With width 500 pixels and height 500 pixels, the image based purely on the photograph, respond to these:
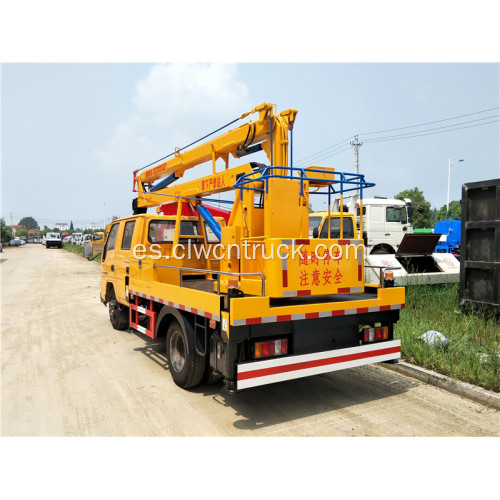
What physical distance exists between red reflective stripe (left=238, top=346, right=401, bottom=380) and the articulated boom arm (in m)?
2.22

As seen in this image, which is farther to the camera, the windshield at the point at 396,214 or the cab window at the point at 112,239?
the windshield at the point at 396,214

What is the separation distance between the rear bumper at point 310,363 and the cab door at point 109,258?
4535mm

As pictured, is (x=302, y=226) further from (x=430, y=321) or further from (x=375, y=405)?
(x=430, y=321)

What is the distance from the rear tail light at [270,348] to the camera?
3.81 metres

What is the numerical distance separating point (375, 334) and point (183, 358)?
7.41ft

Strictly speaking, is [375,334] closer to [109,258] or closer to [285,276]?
[285,276]

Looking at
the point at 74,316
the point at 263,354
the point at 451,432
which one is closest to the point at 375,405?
the point at 451,432

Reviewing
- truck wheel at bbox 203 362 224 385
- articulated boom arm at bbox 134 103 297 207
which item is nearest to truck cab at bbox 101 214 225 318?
articulated boom arm at bbox 134 103 297 207

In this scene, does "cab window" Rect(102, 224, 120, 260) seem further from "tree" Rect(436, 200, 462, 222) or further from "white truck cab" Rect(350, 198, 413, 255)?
"tree" Rect(436, 200, 462, 222)

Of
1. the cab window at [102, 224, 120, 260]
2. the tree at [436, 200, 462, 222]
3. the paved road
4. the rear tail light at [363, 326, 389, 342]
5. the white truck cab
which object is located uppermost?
the tree at [436, 200, 462, 222]

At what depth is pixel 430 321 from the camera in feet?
22.2

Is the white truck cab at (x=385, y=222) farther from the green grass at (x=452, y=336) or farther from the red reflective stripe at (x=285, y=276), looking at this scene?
the red reflective stripe at (x=285, y=276)

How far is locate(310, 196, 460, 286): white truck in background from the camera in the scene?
8.26m

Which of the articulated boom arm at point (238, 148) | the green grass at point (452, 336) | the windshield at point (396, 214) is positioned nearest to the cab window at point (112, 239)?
the articulated boom arm at point (238, 148)
